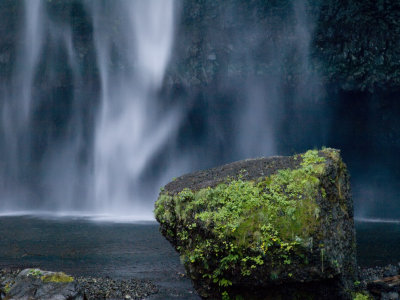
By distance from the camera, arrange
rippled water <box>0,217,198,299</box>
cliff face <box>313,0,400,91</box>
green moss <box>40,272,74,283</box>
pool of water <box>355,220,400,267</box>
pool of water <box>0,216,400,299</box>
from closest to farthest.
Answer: green moss <box>40,272,74,283</box>, rippled water <box>0,217,198,299</box>, pool of water <box>0,216,400,299</box>, pool of water <box>355,220,400,267</box>, cliff face <box>313,0,400,91</box>

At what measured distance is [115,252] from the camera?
29.4 ft

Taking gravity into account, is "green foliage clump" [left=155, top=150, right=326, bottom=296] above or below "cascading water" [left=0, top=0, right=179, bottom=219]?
below

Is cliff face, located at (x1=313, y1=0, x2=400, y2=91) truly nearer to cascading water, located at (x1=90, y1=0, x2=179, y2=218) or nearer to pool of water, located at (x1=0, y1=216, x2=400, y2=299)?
cascading water, located at (x1=90, y1=0, x2=179, y2=218)

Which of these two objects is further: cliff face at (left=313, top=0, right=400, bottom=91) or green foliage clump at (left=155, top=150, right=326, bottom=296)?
cliff face at (left=313, top=0, right=400, bottom=91)

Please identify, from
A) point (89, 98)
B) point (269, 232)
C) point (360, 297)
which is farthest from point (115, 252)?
point (89, 98)

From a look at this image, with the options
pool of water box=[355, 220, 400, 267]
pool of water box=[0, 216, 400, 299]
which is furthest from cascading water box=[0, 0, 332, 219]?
pool of water box=[355, 220, 400, 267]

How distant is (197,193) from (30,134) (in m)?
22.9

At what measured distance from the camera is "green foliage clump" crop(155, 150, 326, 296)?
4238 mm

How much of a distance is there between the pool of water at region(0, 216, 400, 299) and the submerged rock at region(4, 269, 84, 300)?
143 cm

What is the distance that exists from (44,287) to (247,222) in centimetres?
272

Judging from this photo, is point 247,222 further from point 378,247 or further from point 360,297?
point 378,247

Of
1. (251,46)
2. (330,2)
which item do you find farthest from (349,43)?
(251,46)

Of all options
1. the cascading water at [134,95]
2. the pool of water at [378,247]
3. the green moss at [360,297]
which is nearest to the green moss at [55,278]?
the green moss at [360,297]

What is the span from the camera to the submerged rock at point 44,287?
4.90 m
